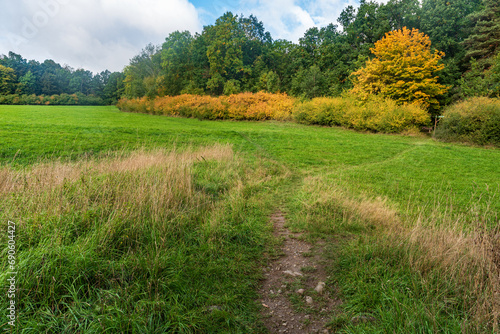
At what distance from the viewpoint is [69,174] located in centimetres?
577

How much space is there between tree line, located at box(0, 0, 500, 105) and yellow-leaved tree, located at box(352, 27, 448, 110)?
438 centimetres

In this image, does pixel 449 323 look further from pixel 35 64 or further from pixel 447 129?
pixel 35 64

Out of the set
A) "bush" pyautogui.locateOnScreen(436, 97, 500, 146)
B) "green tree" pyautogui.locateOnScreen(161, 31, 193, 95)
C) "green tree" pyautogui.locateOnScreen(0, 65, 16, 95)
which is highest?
"green tree" pyautogui.locateOnScreen(161, 31, 193, 95)

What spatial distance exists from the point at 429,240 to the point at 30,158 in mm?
11680

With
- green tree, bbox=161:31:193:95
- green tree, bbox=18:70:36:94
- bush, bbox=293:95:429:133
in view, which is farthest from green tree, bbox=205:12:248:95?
green tree, bbox=18:70:36:94

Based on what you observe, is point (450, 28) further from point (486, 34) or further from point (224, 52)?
point (224, 52)

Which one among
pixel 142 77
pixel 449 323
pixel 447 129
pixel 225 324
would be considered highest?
pixel 142 77

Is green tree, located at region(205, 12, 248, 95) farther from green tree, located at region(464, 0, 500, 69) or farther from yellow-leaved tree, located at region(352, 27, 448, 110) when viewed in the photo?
green tree, located at region(464, 0, 500, 69)

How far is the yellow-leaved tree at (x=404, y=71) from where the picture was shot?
28562 millimetres

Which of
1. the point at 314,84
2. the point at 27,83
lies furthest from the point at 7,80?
the point at 314,84

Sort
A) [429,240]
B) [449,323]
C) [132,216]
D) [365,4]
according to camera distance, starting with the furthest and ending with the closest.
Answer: [365,4] → [132,216] → [429,240] → [449,323]

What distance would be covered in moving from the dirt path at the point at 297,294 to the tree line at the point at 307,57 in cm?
3398

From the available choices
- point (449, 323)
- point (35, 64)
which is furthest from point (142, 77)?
point (449, 323)

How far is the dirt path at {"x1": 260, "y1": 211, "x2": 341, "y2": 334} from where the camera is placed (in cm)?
301
